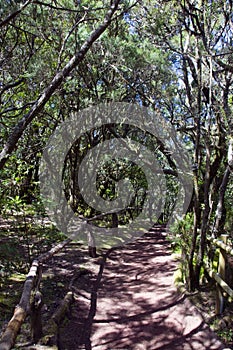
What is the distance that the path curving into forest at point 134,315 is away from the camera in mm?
3924

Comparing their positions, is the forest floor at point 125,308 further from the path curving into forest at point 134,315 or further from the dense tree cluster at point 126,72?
the dense tree cluster at point 126,72

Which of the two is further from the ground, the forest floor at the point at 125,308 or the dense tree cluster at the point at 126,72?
the dense tree cluster at the point at 126,72

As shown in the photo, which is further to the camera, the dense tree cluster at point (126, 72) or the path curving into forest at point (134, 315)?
the dense tree cluster at point (126, 72)

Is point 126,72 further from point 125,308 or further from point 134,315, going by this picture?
point 134,315

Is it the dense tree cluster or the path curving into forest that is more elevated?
the dense tree cluster

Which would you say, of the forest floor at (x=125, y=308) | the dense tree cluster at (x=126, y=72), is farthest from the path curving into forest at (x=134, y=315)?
the dense tree cluster at (x=126, y=72)

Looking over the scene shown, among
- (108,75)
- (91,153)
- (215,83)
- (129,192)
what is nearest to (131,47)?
(108,75)

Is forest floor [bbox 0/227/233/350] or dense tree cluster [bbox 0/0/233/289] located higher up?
dense tree cluster [bbox 0/0/233/289]

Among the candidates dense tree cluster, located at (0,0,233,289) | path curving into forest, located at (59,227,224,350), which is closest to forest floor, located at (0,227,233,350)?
path curving into forest, located at (59,227,224,350)

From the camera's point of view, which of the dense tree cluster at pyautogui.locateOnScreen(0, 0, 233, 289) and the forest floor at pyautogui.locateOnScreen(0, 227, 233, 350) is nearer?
the forest floor at pyautogui.locateOnScreen(0, 227, 233, 350)

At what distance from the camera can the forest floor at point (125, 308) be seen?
3938 millimetres

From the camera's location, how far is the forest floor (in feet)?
12.9

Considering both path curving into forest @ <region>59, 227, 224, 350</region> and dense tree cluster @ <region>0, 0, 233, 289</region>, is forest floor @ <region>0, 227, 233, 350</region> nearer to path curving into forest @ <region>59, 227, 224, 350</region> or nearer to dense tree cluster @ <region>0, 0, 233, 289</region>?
path curving into forest @ <region>59, 227, 224, 350</region>

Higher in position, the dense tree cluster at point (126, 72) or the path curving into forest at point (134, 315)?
the dense tree cluster at point (126, 72)
